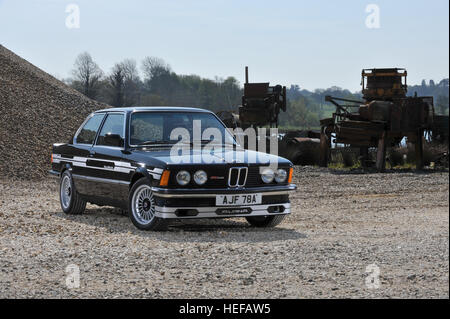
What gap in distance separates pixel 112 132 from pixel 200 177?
2.20m

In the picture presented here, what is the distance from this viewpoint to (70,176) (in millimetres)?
11250

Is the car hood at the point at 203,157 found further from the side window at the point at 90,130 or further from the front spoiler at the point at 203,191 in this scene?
the side window at the point at 90,130

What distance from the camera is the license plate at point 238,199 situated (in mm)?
8928

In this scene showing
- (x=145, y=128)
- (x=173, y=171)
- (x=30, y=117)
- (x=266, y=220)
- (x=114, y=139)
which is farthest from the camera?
(x=30, y=117)

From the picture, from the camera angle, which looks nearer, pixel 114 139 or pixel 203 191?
pixel 203 191

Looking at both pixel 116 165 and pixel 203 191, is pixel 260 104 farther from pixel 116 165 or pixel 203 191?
pixel 203 191

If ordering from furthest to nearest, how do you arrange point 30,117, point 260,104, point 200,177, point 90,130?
point 260,104 → point 30,117 → point 90,130 → point 200,177

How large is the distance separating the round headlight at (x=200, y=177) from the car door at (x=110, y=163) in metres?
1.15

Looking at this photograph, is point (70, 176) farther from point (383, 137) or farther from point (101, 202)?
point (383, 137)

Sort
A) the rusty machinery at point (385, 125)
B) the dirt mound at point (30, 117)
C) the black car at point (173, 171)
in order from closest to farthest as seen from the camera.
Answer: the black car at point (173, 171) < the dirt mound at point (30, 117) < the rusty machinery at point (385, 125)

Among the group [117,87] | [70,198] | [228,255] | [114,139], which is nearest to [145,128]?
[114,139]

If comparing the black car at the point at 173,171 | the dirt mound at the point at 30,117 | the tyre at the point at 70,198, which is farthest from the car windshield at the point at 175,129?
the dirt mound at the point at 30,117

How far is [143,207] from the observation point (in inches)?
369

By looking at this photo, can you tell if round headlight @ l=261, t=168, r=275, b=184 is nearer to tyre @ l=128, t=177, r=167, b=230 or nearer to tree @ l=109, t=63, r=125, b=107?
tyre @ l=128, t=177, r=167, b=230
